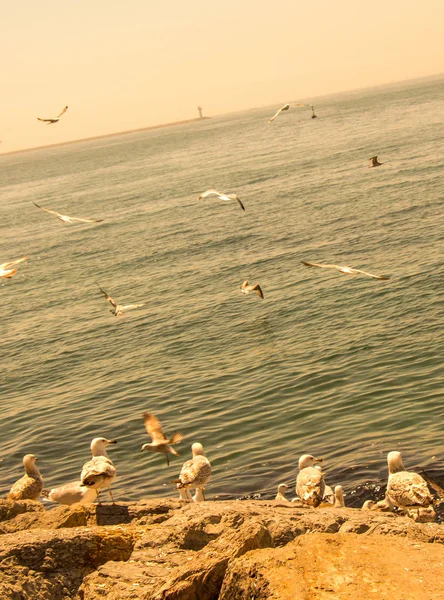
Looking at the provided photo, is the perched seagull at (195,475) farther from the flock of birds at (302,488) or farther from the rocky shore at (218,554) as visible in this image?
the rocky shore at (218,554)

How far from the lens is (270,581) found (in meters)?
6.28

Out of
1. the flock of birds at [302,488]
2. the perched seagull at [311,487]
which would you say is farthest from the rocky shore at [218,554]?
the perched seagull at [311,487]

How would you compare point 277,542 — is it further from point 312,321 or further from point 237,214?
point 237,214

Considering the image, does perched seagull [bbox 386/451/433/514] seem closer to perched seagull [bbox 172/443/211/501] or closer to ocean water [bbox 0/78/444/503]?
ocean water [bbox 0/78/444/503]

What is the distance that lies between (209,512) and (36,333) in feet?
72.2

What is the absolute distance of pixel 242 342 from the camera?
24.2 metres

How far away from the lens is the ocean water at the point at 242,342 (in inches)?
670

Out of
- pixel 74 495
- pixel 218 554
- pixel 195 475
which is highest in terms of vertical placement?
pixel 218 554

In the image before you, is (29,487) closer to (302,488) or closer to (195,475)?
(195,475)

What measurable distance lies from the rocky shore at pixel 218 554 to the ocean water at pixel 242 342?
541 cm

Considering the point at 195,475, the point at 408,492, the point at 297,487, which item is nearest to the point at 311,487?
the point at 297,487

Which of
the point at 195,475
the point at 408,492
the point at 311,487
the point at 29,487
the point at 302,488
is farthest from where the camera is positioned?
the point at 29,487

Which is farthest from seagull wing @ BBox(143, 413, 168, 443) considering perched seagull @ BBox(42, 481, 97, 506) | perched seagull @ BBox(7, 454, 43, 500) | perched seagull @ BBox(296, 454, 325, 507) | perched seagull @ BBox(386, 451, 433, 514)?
perched seagull @ BBox(386, 451, 433, 514)

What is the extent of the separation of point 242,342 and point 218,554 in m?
17.2
